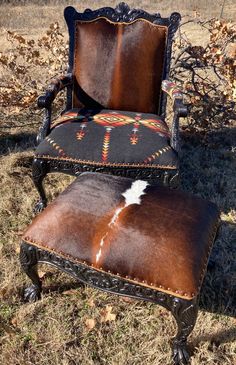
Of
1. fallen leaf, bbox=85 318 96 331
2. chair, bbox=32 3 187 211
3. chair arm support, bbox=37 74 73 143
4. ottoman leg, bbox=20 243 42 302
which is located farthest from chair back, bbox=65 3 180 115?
fallen leaf, bbox=85 318 96 331

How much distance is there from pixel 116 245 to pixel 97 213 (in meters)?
0.22

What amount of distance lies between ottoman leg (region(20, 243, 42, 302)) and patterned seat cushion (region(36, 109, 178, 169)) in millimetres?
796

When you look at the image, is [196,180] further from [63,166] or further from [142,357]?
[142,357]

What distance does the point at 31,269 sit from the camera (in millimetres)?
2088

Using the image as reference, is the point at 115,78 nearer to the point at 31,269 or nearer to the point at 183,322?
the point at 31,269

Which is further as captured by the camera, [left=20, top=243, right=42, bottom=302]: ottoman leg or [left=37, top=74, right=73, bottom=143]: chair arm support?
[left=37, top=74, right=73, bottom=143]: chair arm support

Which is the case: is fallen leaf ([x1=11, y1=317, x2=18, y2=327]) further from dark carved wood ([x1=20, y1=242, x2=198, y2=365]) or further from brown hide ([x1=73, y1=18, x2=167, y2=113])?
brown hide ([x1=73, y1=18, x2=167, y2=113])

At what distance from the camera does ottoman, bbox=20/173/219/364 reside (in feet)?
5.37

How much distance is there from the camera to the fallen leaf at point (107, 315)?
2.20m

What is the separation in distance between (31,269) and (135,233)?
0.73 m

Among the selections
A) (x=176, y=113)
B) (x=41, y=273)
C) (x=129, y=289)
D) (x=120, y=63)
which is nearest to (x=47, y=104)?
(x=120, y=63)

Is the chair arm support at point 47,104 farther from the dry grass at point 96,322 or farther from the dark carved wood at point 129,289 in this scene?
the dark carved wood at point 129,289

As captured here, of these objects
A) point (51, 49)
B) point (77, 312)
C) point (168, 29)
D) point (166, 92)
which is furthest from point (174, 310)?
point (51, 49)

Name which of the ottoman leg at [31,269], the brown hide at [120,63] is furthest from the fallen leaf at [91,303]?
the brown hide at [120,63]
